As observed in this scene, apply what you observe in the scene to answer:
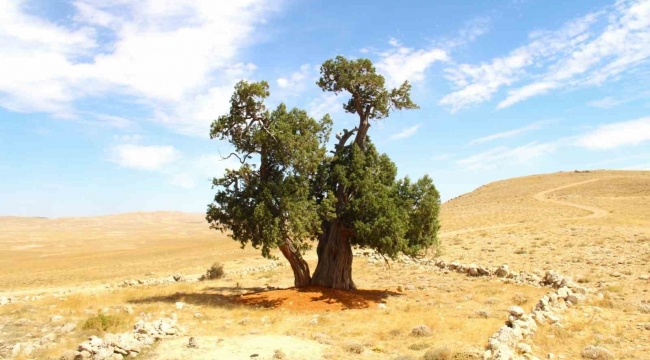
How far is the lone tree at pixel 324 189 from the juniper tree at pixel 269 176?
0.15 ft

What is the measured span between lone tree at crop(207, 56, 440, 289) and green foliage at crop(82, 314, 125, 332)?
20.5ft

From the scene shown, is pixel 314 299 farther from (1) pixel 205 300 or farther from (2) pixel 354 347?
(2) pixel 354 347

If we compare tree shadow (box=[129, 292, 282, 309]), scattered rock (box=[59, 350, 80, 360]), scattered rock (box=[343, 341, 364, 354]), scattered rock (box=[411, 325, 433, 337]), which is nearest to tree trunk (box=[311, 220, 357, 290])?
tree shadow (box=[129, 292, 282, 309])

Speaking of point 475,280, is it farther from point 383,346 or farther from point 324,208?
point 383,346

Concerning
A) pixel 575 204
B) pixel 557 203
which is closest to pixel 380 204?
pixel 575 204

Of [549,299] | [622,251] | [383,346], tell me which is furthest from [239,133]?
[622,251]

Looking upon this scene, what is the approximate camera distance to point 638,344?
12.4m

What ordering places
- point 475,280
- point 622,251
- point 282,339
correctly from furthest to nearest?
point 622,251 → point 475,280 → point 282,339

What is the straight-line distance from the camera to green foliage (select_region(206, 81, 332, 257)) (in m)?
19.3

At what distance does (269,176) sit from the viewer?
2094 centimetres

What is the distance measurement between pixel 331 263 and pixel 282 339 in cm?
886

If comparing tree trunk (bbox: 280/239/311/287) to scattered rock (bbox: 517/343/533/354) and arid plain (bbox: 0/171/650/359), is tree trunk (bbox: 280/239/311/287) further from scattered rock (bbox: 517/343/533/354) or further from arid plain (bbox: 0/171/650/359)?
scattered rock (bbox: 517/343/533/354)

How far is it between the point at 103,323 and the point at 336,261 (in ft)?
35.4

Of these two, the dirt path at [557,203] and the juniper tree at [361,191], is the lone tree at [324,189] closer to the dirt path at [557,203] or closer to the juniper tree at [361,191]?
the juniper tree at [361,191]
